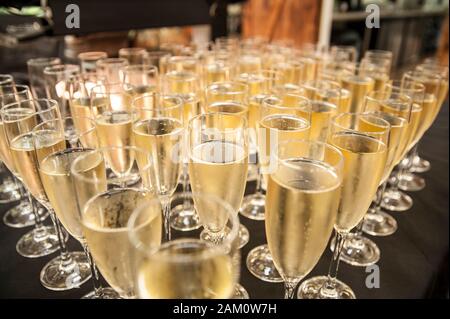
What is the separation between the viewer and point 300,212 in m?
0.53

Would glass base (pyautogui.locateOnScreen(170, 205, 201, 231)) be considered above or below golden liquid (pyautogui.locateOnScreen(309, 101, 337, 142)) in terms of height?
below

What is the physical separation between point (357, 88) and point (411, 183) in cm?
35

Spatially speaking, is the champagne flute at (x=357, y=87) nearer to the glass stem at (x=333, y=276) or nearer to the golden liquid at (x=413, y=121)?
the golden liquid at (x=413, y=121)

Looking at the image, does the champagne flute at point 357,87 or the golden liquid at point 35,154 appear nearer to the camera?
the golden liquid at point 35,154

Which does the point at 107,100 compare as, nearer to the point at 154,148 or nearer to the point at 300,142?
the point at 154,148

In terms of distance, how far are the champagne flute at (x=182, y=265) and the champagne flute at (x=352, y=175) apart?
27 centimetres

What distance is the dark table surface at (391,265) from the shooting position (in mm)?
735

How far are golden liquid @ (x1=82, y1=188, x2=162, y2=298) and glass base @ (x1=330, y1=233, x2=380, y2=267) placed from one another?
0.51 m

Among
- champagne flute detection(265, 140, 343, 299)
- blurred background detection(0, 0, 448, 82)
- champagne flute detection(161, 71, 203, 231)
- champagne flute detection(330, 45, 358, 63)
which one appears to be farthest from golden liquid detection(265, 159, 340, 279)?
champagne flute detection(330, 45, 358, 63)

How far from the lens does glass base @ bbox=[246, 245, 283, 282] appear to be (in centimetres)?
77

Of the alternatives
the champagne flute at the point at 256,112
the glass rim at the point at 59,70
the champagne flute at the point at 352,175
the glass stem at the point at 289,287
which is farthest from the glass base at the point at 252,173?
Answer: the glass rim at the point at 59,70

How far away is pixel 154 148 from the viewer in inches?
27.5

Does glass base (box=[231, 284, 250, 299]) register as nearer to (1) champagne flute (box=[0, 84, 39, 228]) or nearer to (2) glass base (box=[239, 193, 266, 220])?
(2) glass base (box=[239, 193, 266, 220])
